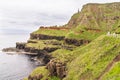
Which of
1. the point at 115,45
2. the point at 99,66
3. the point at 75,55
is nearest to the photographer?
the point at 99,66

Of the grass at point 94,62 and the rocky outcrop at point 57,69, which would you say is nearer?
the grass at point 94,62

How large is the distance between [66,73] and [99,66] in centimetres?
1954

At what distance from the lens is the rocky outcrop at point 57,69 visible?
355ft

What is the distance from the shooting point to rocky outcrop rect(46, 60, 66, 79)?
355ft

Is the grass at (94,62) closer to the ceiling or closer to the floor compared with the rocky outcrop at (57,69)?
closer to the ceiling

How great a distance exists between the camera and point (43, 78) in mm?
109250

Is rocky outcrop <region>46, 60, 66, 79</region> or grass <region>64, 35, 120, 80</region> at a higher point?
grass <region>64, 35, 120, 80</region>

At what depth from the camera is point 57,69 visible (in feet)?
356

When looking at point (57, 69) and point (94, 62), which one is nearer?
point (94, 62)

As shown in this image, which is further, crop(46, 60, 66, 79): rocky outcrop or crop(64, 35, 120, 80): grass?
crop(46, 60, 66, 79): rocky outcrop

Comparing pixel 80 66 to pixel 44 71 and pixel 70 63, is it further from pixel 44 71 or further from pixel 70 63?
pixel 44 71

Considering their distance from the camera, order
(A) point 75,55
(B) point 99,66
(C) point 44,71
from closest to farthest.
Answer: (B) point 99,66
(C) point 44,71
(A) point 75,55

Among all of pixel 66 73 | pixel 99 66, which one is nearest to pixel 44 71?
pixel 66 73

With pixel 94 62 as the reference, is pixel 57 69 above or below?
below
